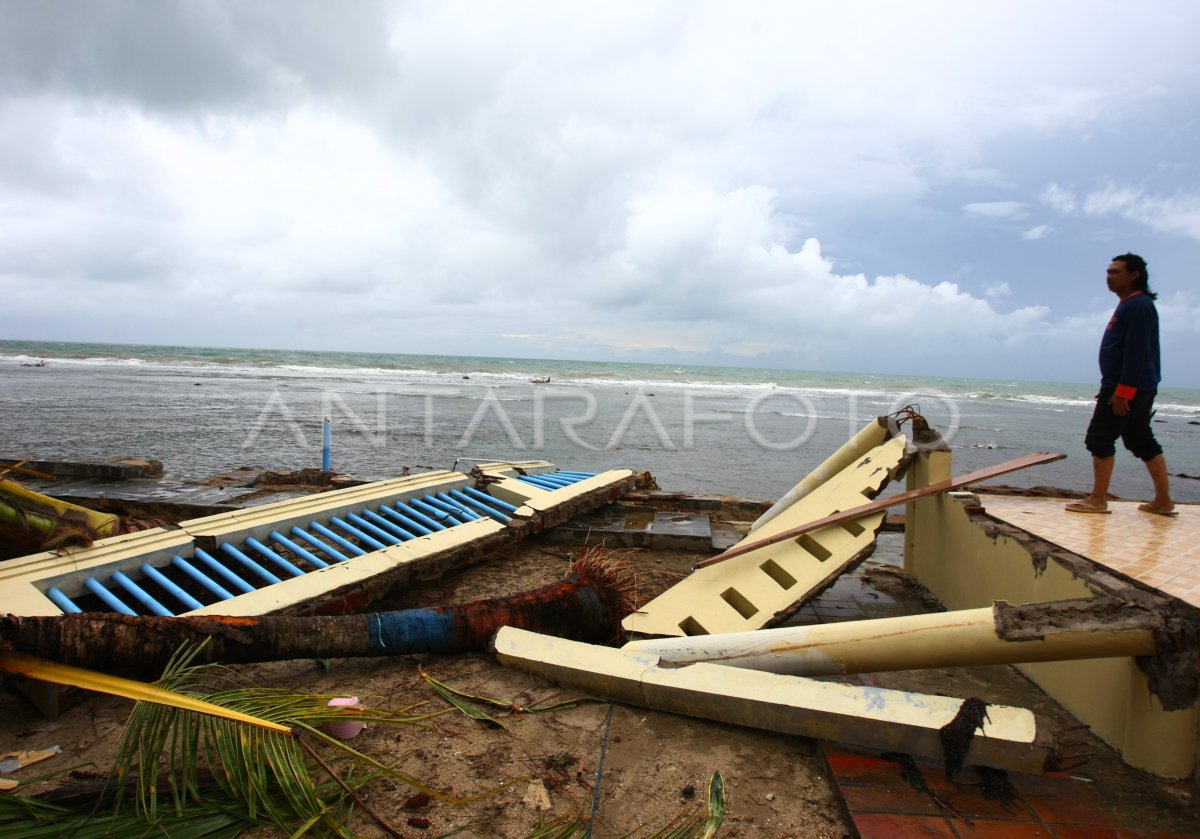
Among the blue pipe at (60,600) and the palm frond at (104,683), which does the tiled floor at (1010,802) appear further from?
the blue pipe at (60,600)

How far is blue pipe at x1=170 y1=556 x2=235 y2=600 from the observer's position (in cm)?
338

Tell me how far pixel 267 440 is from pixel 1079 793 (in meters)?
13.4

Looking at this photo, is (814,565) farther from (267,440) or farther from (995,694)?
(267,440)

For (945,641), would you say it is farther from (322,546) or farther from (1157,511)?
(322,546)

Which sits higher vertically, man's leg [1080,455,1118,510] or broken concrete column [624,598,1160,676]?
man's leg [1080,455,1118,510]

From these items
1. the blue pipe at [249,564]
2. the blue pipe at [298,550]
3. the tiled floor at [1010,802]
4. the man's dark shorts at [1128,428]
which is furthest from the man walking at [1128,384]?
the blue pipe at [249,564]

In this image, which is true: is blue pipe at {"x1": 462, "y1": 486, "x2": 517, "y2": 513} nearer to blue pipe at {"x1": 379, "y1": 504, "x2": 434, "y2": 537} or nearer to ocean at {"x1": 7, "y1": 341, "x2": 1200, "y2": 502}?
blue pipe at {"x1": 379, "y1": 504, "x2": 434, "y2": 537}

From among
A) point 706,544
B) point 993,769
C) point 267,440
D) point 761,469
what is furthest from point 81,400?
point 993,769

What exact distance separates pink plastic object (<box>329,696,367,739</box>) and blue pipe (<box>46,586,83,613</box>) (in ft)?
4.45

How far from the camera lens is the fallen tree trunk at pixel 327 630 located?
232cm

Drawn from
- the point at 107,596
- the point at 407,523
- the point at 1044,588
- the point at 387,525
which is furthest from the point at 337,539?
the point at 1044,588

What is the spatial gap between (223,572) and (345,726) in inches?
62.7

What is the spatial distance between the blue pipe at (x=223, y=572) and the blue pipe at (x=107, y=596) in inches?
17.6

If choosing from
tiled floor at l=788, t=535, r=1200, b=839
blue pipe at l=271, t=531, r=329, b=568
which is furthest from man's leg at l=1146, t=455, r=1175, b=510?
blue pipe at l=271, t=531, r=329, b=568
